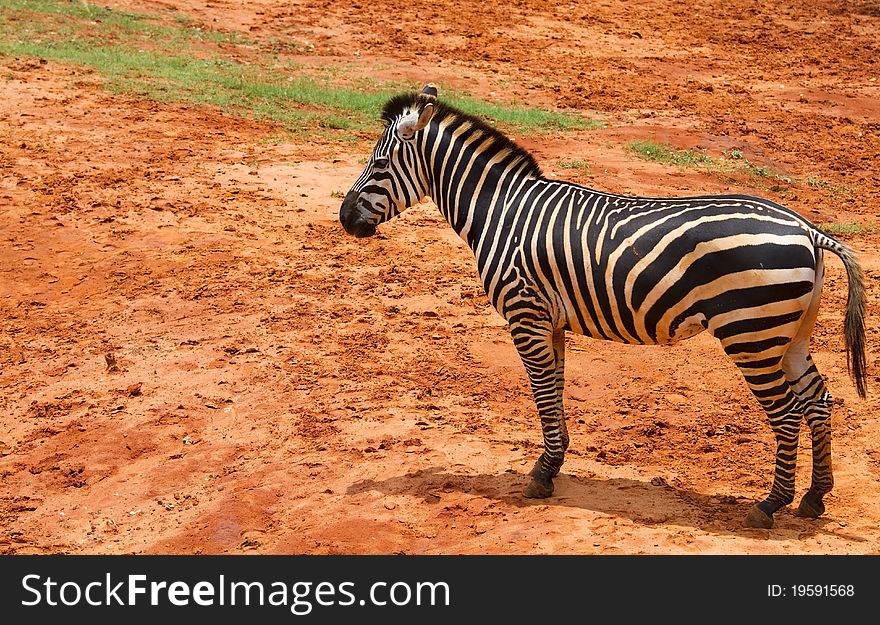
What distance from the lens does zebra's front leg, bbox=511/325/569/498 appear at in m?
7.67

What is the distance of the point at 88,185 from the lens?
13961mm

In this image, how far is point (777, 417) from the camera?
7.07 m

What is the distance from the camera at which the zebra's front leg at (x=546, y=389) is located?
302 inches

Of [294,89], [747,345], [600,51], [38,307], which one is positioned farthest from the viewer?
[600,51]

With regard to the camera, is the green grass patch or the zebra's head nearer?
the zebra's head

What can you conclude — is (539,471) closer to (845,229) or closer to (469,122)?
(469,122)

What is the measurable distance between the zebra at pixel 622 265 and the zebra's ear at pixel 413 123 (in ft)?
0.04

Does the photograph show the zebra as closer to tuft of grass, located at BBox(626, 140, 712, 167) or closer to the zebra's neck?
the zebra's neck

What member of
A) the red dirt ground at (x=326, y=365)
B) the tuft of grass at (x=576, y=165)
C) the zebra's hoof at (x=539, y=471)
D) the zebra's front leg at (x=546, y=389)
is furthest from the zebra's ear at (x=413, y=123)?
the tuft of grass at (x=576, y=165)

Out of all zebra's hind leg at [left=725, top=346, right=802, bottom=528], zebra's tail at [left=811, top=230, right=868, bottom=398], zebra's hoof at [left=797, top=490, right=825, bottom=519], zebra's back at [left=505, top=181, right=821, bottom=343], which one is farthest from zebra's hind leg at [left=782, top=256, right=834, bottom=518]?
zebra's back at [left=505, top=181, right=821, bottom=343]

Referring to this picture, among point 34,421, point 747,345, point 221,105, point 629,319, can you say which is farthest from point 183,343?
point 221,105

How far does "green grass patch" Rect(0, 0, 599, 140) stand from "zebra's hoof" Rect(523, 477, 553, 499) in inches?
368

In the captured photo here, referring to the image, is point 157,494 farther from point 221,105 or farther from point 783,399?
point 221,105

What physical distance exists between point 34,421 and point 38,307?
2.36 meters
